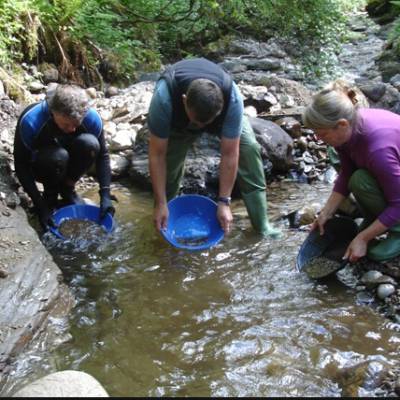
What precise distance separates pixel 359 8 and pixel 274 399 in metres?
14.7

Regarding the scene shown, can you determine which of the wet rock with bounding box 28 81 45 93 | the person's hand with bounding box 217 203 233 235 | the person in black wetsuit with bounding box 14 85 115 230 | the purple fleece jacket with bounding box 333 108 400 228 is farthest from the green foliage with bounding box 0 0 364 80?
the purple fleece jacket with bounding box 333 108 400 228

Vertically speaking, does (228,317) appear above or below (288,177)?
above

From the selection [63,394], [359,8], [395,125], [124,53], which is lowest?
[359,8]

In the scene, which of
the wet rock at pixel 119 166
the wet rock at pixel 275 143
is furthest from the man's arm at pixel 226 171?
the wet rock at pixel 119 166

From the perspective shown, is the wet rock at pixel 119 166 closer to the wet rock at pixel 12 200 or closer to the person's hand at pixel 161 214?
the wet rock at pixel 12 200

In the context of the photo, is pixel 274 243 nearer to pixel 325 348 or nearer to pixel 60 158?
pixel 325 348

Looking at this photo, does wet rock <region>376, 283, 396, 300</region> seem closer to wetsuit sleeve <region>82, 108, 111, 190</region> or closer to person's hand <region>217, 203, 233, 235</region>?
person's hand <region>217, 203, 233, 235</region>

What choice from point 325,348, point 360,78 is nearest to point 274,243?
point 325,348

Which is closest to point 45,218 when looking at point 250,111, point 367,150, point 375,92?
point 367,150

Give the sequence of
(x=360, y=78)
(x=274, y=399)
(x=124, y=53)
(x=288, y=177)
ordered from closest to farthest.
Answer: (x=274, y=399)
(x=288, y=177)
(x=124, y=53)
(x=360, y=78)

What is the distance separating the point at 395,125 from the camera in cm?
287

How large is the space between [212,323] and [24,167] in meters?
1.65

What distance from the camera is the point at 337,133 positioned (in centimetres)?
284

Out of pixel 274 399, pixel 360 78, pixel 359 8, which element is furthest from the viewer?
pixel 359 8
